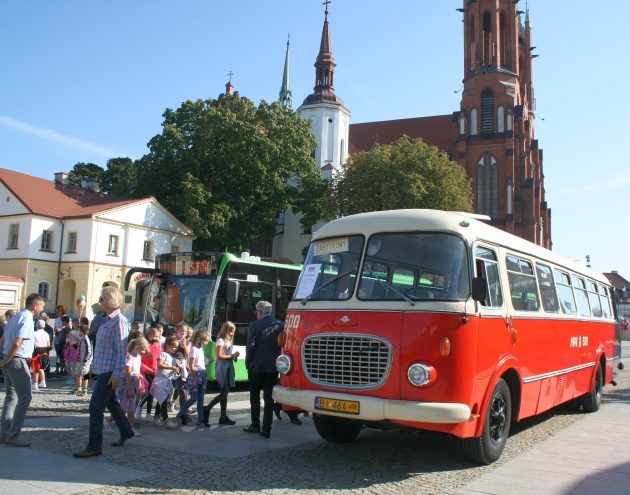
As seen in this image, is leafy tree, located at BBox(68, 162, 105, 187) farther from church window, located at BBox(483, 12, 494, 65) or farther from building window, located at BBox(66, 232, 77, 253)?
church window, located at BBox(483, 12, 494, 65)

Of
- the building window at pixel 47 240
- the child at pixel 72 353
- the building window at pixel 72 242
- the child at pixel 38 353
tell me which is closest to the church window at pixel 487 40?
the building window at pixel 72 242

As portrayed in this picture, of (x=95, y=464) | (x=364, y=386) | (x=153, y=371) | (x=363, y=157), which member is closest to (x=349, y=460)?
(x=364, y=386)

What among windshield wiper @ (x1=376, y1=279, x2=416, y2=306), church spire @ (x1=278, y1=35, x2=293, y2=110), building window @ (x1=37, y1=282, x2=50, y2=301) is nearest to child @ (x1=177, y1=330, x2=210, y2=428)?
windshield wiper @ (x1=376, y1=279, x2=416, y2=306)

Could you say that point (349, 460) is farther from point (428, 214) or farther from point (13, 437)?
point (13, 437)

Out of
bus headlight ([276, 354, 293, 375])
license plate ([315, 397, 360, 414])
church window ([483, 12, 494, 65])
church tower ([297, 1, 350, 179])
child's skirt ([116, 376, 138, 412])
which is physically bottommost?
child's skirt ([116, 376, 138, 412])

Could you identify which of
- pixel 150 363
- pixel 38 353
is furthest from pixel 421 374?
pixel 38 353

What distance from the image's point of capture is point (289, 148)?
4556 cm

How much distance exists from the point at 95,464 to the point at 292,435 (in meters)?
3.15

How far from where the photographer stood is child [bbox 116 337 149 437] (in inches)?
336

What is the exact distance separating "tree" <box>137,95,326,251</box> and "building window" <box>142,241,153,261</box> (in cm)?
301

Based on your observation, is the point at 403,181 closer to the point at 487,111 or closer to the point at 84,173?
the point at 487,111

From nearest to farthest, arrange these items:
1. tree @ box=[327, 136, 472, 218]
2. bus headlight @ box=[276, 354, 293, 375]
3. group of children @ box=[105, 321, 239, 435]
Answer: bus headlight @ box=[276, 354, 293, 375] → group of children @ box=[105, 321, 239, 435] → tree @ box=[327, 136, 472, 218]

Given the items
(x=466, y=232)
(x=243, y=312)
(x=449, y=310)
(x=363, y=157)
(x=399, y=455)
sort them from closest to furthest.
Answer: (x=449, y=310)
(x=466, y=232)
(x=399, y=455)
(x=243, y=312)
(x=363, y=157)

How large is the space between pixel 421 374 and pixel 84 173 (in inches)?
2589
